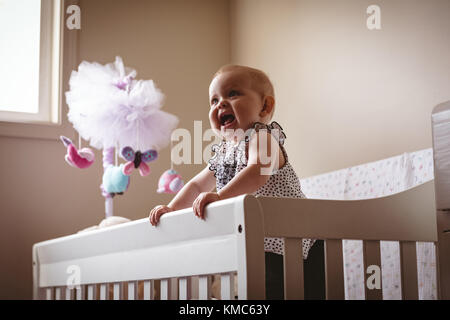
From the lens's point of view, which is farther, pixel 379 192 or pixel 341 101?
pixel 341 101

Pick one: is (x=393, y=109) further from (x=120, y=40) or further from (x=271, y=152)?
(x=120, y=40)

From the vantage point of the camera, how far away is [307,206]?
41.5 inches

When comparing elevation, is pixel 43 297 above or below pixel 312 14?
below

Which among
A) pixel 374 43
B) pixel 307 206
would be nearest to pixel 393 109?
pixel 374 43

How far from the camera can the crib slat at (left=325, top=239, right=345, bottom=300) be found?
1070 mm

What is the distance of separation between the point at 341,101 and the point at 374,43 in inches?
8.4

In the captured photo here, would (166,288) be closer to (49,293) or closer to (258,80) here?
(258,80)

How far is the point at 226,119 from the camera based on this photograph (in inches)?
53.6

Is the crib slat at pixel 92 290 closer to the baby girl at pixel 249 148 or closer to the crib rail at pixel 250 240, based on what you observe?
the crib rail at pixel 250 240

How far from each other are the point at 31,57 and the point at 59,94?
8.1 inches

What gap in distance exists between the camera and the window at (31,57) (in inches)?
88.9

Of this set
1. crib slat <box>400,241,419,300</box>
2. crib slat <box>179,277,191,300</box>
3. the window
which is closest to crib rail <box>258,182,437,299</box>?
crib slat <box>400,241,419,300</box>

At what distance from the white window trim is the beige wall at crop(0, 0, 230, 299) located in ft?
0.11

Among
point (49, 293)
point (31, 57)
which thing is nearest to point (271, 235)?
point (49, 293)
